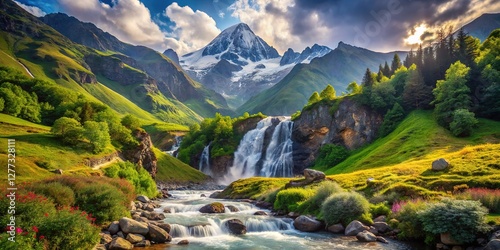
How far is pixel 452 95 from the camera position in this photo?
255 ft

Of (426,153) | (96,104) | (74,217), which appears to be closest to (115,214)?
(74,217)

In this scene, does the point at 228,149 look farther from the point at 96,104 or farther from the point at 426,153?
the point at 426,153

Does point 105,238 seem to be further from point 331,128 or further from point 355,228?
point 331,128

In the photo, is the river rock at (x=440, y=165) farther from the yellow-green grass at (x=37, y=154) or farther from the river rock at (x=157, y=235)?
the yellow-green grass at (x=37, y=154)

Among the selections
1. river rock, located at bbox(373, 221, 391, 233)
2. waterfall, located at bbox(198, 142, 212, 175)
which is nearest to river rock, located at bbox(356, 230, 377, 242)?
river rock, located at bbox(373, 221, 391, 233)

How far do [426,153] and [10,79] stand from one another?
128786mm

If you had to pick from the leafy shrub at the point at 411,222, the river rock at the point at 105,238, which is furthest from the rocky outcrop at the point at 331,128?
the river rock at the point at 105,238

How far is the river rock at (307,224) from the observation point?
102 ft

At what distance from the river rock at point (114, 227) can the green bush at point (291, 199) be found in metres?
22.2

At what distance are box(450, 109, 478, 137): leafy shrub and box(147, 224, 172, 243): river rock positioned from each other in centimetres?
7066

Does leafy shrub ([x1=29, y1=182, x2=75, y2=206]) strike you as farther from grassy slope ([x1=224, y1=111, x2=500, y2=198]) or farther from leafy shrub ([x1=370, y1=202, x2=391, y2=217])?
grassy slope ([x1=224, y1=111, x2=500, y2=198])

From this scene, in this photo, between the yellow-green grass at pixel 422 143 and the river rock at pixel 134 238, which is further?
the yellow-green grass at pixel 422 143

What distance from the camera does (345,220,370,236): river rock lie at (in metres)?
28.1

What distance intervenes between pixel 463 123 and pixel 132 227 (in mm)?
74046
